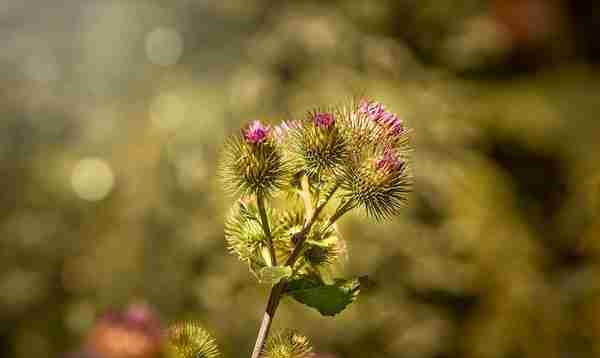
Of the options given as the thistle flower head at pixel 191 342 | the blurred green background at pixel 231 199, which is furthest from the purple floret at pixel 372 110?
the blurred green background at pixel 231 199

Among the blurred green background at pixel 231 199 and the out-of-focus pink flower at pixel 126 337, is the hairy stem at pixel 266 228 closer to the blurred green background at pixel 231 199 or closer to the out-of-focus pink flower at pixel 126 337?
the out-of-focus pink flower at pixel 126 337

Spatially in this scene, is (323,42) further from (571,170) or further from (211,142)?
(571,170)

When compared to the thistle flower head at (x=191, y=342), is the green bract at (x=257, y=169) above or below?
above

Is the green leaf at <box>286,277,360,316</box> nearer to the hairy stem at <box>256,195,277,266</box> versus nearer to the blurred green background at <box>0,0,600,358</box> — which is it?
the hairy stem at <box>256,195,277,266</box>

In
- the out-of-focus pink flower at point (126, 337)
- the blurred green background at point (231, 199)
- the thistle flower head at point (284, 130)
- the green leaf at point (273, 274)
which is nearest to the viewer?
the out-of-focus pink flower at point (126, 337)

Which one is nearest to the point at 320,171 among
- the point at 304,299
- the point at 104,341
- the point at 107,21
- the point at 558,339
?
the point at 304,299

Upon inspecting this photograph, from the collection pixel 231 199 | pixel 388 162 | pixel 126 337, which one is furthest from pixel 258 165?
pixel 231 199

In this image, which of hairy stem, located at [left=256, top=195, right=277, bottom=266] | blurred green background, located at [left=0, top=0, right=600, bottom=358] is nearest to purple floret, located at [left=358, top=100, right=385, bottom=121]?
hairy stem, located at [left=256, top=195, right=277, bottom=266]

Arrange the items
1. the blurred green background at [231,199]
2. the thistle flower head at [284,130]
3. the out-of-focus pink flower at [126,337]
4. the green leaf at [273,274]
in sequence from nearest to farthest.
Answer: the out-of-focus pink flower at [126,337]
the green leaf at [273,274]
the thistle flower head at [284,130]
the blurred green background at [231,199]

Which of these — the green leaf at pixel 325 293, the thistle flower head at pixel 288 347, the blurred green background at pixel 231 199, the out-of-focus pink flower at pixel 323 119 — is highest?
the blurred green background at pixel 231 199
